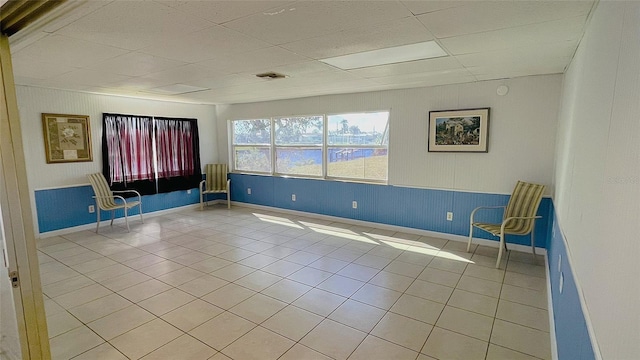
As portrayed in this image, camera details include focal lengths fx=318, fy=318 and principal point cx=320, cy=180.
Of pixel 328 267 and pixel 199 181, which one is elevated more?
pixel 199 181

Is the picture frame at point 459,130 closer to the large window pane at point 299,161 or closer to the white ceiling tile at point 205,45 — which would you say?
the large window pane at point 299,161

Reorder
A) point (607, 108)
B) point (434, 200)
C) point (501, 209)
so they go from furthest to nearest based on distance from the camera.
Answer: point (434, 200), point (501, 209), point (607, 108)

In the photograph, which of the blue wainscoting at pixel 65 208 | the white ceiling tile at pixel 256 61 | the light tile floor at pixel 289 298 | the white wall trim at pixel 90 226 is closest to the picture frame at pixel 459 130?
the light tile floor at pixel 289 298

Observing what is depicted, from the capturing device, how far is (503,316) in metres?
2.67

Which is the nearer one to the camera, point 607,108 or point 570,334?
point 607,108

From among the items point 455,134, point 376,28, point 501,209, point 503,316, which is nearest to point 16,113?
point 376,28

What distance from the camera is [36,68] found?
329cm

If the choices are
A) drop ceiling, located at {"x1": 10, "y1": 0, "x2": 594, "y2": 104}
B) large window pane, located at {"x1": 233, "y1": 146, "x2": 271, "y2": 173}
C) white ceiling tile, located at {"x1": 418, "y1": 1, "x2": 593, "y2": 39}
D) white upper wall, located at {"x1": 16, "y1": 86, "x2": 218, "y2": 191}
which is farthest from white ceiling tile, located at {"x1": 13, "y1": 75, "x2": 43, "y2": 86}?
white ceiling tile, located at {"x1": 418, "y1": 1, "x2": 593, "y2": 39}

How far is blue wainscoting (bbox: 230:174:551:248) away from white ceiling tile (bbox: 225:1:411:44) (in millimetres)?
3228

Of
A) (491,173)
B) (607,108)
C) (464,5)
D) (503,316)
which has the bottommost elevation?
(503,316)

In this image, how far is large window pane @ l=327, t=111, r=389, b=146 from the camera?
16.7 feet

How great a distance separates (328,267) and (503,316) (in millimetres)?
1775

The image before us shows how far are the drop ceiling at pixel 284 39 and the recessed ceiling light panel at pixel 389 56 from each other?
0.34 ft

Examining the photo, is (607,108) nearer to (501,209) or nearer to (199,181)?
(501,209)
